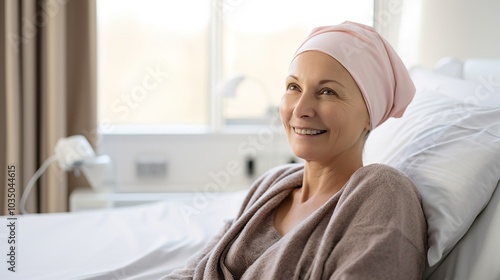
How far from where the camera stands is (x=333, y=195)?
1.31 meters

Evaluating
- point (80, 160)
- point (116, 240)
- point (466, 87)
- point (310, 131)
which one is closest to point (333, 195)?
point (310, 131)

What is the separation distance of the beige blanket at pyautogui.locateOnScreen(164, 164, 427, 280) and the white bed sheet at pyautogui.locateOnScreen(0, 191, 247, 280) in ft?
1.45

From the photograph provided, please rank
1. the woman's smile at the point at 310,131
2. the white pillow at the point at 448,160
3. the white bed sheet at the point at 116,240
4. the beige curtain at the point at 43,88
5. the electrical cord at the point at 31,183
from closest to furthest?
the white pillow at the point at 448,160 < the woman's smile at the point at 310,131 < the white bed sheet at the point at 116,240 < the electrical cord at the point at 31,183 < the beige curtain at the point at 43,88

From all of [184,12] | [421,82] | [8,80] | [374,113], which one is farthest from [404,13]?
[8,80]

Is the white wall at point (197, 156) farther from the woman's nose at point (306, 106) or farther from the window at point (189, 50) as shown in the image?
the woman's nose at point (306, 106)

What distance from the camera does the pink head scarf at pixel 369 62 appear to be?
50.4 inches

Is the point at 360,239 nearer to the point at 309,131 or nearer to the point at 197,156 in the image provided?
the point at 309,131

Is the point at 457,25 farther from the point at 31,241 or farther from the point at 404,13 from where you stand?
the point at 31,241

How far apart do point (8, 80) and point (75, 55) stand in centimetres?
36

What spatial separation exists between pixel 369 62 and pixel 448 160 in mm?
272

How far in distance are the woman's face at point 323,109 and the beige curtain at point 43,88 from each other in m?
1.91

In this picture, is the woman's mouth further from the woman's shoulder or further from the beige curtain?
the beige curtain

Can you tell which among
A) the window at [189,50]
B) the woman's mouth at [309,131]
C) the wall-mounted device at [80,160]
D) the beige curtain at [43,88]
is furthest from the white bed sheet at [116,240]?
the window at [189,50]

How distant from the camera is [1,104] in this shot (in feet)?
9.59
